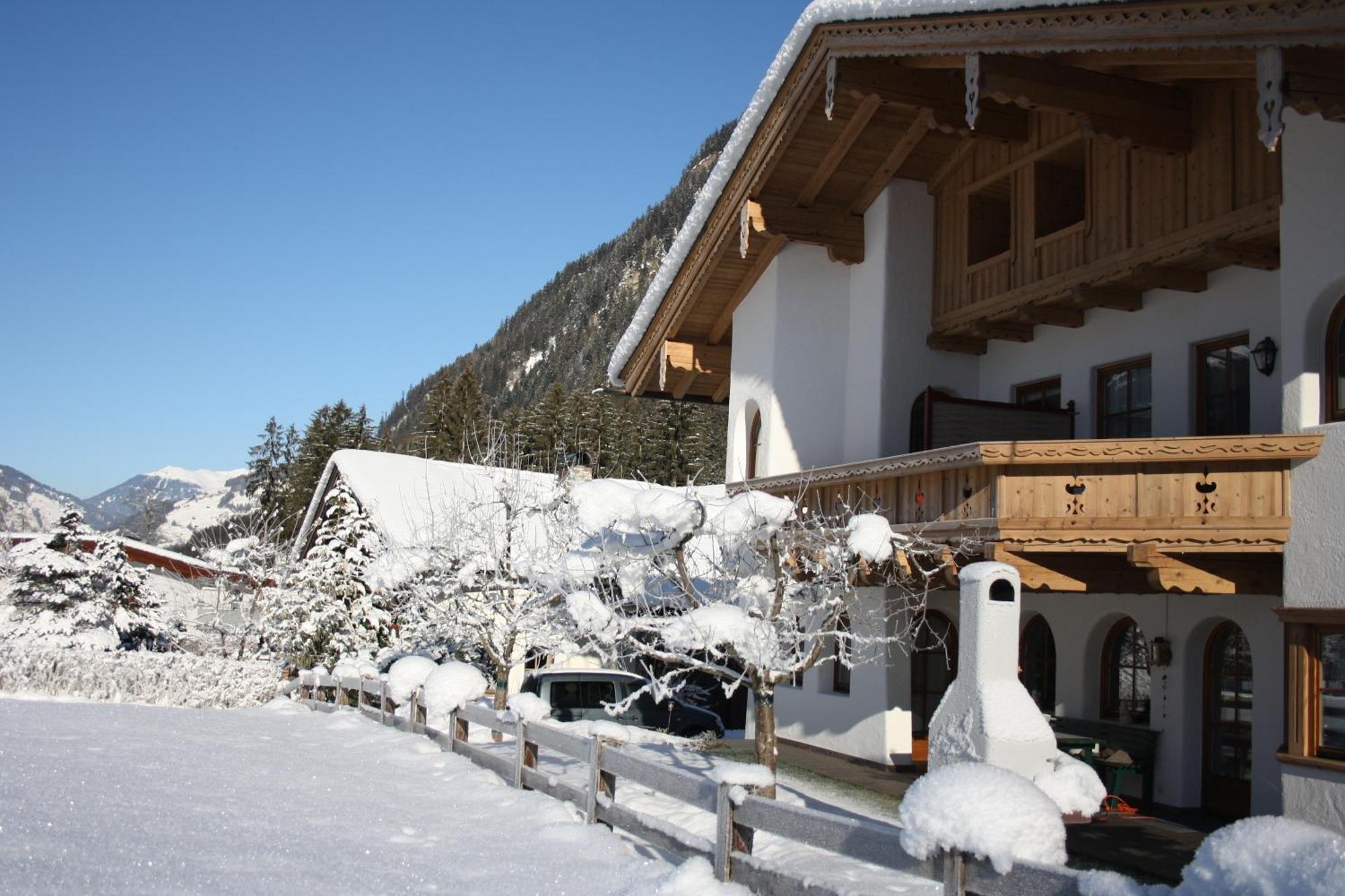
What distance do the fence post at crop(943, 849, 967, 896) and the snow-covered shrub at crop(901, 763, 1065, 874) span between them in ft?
0.16

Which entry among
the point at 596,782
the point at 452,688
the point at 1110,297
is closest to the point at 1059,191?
the point at 1110,297

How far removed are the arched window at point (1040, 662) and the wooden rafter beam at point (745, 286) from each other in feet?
22.8

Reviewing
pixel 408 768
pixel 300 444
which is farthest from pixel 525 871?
pixel 300 444

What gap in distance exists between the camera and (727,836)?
6.66m

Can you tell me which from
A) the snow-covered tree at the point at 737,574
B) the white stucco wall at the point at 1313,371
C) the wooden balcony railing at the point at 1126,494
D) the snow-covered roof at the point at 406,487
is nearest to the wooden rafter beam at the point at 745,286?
the snow-covered roof at the point at 406,487

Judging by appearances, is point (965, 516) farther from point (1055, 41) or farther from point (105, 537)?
point (105, 537)

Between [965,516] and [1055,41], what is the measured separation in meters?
4.75

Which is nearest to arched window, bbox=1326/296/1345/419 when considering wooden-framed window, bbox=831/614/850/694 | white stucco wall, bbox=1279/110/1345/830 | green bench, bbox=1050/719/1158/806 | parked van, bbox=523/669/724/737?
white stucco wall, bbox=1279/110/1345/830

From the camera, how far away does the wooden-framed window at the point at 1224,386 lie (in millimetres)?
12938

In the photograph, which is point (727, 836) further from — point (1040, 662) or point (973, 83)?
point (1040, 662)

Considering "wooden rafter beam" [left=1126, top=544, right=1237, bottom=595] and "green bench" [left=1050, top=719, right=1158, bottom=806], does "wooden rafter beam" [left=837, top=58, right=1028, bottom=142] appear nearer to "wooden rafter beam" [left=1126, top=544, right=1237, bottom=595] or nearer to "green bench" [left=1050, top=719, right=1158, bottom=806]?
"wooden rafter beam" [left=1126, top=544, right=1237, bottom=595]

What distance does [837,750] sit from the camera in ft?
58.2

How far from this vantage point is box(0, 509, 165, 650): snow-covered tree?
83.3ft

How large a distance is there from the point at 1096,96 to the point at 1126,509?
481cm
